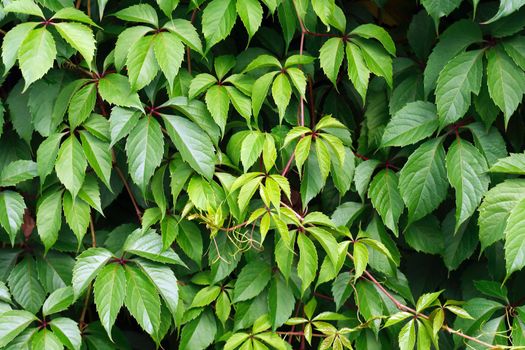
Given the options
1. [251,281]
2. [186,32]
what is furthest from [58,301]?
[186,32]

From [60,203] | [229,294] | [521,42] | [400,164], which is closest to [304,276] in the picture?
[229,294]

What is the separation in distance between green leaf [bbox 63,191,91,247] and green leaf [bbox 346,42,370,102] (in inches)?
31.0

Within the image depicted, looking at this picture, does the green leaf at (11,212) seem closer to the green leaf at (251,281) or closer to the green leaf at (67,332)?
the green leaf at (67,332)

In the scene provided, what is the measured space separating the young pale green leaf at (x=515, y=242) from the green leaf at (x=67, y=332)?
109 cm

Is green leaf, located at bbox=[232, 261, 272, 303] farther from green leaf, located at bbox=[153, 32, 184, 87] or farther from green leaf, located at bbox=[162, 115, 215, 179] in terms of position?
green leaf, located at bbox=[153, 32, 184, 87]

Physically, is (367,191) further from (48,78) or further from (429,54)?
(48,78)

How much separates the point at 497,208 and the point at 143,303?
912mm

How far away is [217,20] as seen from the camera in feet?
5.57

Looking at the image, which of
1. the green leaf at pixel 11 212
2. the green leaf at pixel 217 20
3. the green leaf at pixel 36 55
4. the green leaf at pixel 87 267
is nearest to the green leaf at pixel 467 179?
the green leaf at pixel 217 20

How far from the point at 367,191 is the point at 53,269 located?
918mm

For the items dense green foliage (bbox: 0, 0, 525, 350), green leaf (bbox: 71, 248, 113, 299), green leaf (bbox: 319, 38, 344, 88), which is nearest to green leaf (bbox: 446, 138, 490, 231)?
dense green foliage (bbox: 0, 0, 525, 350)

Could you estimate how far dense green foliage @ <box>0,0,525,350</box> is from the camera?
1646 millimetres

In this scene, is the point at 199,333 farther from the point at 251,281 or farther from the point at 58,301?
the point at 58,301

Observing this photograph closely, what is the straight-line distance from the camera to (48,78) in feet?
5.93
